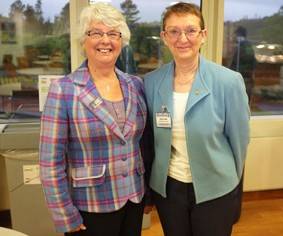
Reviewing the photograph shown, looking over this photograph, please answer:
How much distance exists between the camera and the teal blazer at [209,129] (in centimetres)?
135

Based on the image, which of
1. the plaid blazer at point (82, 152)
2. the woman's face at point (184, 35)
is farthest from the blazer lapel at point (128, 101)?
the woman's face at point (184, 35)

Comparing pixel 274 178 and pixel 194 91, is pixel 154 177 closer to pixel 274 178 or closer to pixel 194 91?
pixel 194 91

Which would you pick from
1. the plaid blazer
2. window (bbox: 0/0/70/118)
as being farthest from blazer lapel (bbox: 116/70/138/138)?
window (bbox: 0/0/70/118)

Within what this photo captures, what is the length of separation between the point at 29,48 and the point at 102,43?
170 centimetres

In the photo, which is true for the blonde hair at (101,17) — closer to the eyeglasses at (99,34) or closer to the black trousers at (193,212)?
the eyeglasses at (99,34)

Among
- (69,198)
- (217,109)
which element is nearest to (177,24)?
(217,109)

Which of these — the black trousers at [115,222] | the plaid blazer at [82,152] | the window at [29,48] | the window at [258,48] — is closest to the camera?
the plaid blazer at [82,152]

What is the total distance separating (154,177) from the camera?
4.87ft

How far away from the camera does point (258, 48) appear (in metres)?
3.25

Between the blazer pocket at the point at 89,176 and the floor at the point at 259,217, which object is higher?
the blazer pocket at the point at 89,176

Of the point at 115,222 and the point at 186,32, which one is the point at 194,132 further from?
the point at 115,222

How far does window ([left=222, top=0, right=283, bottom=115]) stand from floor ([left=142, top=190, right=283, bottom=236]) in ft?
2.72

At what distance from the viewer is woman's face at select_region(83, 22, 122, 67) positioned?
1295 mm


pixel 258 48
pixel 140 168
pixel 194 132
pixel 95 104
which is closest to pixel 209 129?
pixel 194 132
